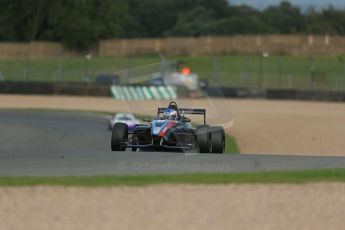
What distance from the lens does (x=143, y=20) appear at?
130m

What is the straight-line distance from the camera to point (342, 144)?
24859mm

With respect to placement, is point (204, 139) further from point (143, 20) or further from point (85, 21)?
point (143, 20)

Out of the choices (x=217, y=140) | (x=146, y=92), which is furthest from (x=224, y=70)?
(x=217, y=140)

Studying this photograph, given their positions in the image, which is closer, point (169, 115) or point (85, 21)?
point (169, 115)

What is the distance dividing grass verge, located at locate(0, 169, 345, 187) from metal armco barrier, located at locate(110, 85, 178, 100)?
3501 centimetres

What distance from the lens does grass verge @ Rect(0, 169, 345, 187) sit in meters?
10.6

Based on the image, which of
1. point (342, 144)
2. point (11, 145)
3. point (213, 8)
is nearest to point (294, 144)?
point (342, 144)

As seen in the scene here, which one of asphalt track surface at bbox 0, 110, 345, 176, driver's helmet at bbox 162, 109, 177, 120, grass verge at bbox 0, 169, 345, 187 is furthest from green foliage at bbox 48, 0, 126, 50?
grass verge at bbox 0, 169, 345, 187

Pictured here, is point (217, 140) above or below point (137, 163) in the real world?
below

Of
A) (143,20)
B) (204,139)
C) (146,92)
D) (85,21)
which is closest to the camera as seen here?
(204,139)

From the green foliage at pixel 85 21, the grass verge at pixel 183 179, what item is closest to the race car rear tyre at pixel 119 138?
the grass verge at pixel 183 179

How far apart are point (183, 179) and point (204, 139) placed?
5.41 meters

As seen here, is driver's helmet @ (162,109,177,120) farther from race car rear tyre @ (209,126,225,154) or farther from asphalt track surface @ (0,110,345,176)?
Result: asphalt track surface @ (0,110,345,176)

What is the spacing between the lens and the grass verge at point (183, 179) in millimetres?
10617
